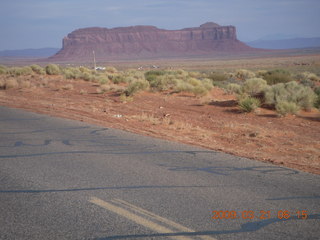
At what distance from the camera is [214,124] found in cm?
1244

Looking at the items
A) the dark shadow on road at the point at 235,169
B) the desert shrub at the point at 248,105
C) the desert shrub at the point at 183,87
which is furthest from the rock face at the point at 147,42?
the dark shadow on road at the point at 235,169

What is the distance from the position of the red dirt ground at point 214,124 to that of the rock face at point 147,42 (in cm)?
15573

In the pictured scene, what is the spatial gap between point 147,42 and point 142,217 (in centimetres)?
18945

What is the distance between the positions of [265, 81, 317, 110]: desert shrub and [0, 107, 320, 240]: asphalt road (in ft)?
30.9

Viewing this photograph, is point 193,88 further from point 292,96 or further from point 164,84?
point 292,96

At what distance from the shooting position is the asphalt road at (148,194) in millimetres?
3984

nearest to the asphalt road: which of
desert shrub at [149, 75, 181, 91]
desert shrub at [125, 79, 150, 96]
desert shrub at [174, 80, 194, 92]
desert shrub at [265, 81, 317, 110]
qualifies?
desert shrub at [265, 81, 317, 110]

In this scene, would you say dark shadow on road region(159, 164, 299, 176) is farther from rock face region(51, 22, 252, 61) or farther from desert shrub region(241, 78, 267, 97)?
rock face region(51, 22, 252, 61)

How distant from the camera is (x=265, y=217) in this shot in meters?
4.31

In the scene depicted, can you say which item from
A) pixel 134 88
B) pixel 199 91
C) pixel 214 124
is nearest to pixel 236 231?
pixel 214 124

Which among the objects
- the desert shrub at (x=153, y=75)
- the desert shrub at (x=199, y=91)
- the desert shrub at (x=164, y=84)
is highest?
the desert shrub at (x=153, y=75)

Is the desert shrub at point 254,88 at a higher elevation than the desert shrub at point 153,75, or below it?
below

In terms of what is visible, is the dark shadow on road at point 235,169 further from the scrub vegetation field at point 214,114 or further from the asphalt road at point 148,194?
the scrub vegetation field at point 214,114

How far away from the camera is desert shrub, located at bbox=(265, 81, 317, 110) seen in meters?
15.6
